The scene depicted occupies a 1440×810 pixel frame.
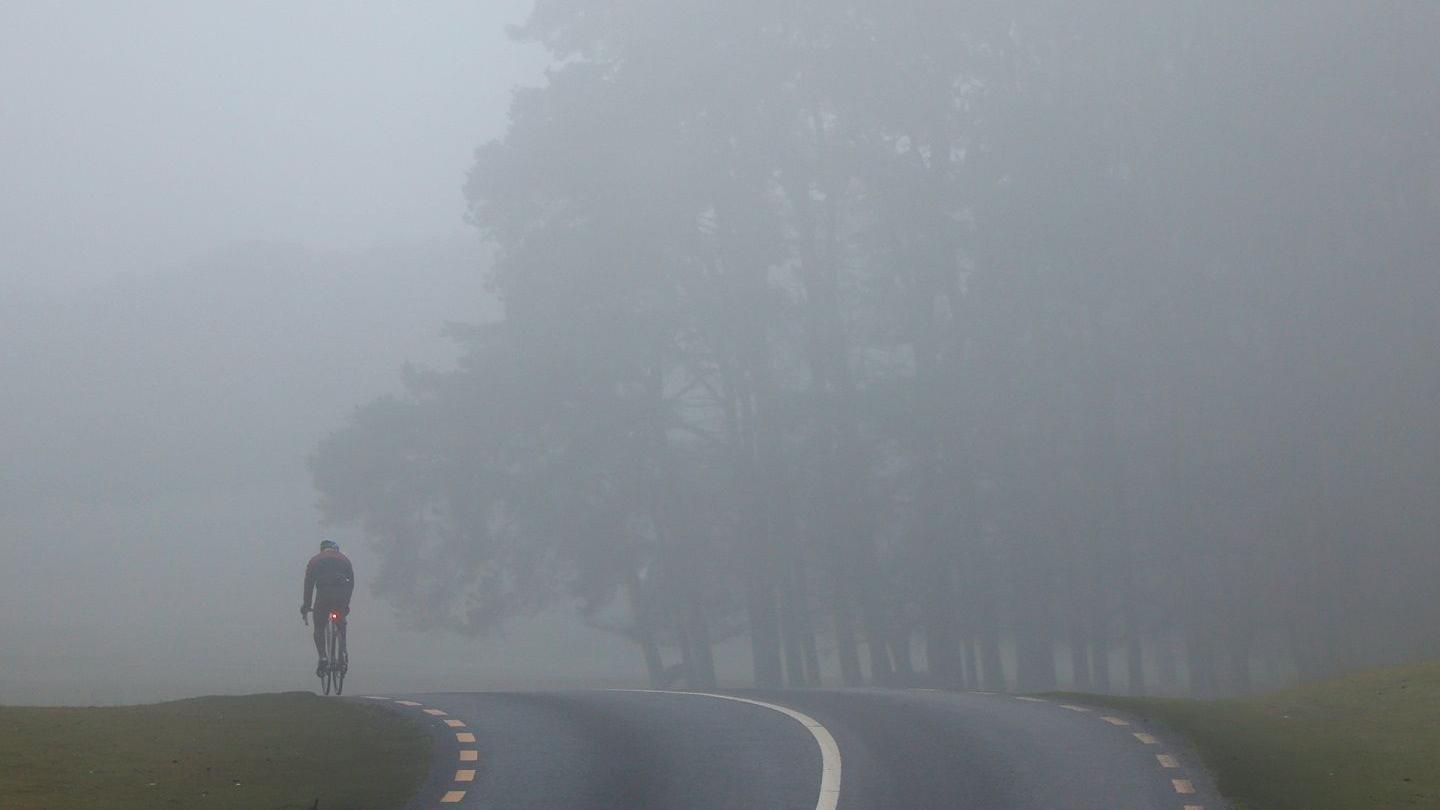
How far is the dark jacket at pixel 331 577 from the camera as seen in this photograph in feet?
73.9

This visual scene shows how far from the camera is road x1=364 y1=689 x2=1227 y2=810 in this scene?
1231cm

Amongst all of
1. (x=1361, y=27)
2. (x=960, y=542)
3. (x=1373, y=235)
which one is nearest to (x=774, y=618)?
(x=960, y=542)

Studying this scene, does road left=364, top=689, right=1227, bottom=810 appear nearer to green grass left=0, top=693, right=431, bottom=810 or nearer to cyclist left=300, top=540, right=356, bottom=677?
green grass left=0, top=693, right=431, bottom=810

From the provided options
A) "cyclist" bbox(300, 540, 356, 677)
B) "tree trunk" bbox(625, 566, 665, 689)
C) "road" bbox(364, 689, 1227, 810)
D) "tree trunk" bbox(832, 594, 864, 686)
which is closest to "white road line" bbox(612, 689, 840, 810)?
"road" bbox(364, 689, 1227, 810)

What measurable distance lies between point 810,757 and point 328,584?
10406mm

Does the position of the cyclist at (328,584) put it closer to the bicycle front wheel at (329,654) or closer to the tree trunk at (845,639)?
the bicycle front wheel at (329,654)

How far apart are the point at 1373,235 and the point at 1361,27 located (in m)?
4.54

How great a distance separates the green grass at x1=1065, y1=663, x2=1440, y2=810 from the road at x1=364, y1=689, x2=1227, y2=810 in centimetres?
39

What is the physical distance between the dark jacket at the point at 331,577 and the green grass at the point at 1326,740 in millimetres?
10210

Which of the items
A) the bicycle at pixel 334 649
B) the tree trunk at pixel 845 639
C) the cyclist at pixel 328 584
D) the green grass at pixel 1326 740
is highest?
the cyclist at pixel 328 584

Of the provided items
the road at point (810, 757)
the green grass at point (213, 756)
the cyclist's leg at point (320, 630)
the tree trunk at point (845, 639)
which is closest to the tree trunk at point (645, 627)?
the tree trunk at point (845, 639)

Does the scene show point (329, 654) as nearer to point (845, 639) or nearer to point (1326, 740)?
point (1326, 740)

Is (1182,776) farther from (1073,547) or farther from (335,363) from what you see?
(335,363)

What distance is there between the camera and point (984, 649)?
125ft
